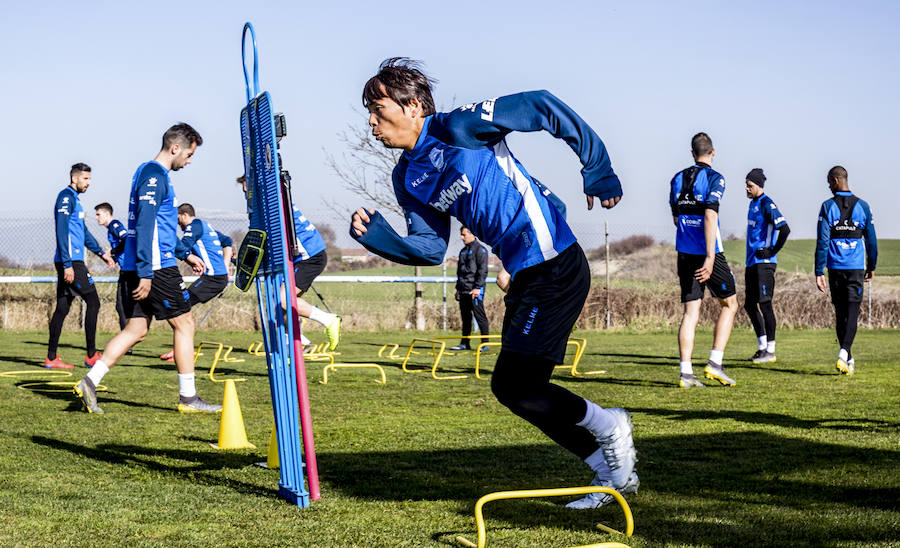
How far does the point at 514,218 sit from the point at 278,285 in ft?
4.18

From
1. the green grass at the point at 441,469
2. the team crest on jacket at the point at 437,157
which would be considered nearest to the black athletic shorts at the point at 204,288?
the green grass at the point at 441,469

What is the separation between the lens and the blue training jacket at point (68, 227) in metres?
10.8

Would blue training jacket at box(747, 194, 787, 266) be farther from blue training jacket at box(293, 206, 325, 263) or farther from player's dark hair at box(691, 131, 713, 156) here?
blue training jacket at box(293, 206, 325, 263)

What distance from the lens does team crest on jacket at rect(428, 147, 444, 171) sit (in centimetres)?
390

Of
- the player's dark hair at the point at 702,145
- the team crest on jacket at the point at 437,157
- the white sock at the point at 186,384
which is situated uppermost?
the player's dark hair at the point at 702,145

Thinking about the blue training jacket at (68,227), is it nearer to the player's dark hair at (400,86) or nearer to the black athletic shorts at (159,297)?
the black athletic shorts at (159,297)

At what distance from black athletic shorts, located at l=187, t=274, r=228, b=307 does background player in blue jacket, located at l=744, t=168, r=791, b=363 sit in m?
6.87

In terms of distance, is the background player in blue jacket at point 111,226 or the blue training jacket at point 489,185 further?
the background player in blue jacket at point 111,226

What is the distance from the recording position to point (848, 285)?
10.2 meters

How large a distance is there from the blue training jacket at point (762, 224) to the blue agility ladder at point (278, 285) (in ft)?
28.4

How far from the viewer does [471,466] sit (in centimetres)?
526

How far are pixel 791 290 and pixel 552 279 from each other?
20258 millimetres

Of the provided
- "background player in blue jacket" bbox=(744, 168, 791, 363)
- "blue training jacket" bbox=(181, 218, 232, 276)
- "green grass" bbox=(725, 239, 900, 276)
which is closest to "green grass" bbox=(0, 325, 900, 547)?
"background player in blue jacket" bbox=(744, 168, 791, 363)

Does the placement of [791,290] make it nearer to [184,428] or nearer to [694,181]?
[694,181]
